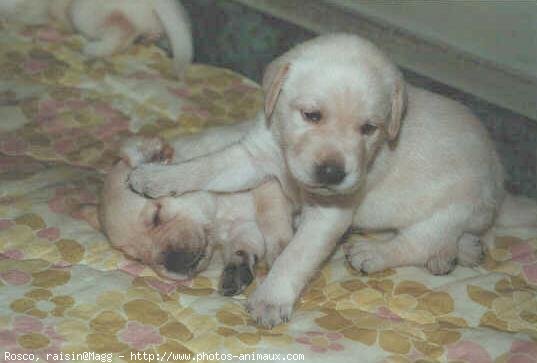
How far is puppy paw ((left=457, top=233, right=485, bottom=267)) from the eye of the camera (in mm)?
3307

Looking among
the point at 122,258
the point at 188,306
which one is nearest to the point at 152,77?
the point at 122,258

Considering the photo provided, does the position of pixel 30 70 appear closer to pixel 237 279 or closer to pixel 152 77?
pixel 152 77

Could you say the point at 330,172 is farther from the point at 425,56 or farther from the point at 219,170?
the point at 425,56

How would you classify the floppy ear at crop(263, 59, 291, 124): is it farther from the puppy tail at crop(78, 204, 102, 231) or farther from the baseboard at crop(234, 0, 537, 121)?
the baseboard at crop(234, 0, 537, 121)

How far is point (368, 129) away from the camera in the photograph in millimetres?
2846

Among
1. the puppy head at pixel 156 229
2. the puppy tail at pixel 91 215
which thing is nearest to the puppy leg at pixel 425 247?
the puppy head at pixel 156 229

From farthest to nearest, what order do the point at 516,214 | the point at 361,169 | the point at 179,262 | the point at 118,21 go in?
the point at 118,21
the point at 516,214
the point at 179,262
the point at 361,169

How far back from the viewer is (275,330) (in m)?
2.78

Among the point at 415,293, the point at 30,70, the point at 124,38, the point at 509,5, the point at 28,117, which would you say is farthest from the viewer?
the point at 124,38

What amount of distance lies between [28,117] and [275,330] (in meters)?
2.16

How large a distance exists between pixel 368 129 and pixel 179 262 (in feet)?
3.15

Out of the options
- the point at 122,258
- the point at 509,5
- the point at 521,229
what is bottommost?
the point at 122,258

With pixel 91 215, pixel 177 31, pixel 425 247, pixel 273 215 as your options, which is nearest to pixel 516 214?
pixel 425 247

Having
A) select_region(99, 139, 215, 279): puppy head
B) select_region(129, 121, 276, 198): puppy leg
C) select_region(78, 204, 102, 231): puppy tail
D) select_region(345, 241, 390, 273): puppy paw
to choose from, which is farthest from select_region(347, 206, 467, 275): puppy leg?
select_region(78, 204, 102, 231): puppy tail
